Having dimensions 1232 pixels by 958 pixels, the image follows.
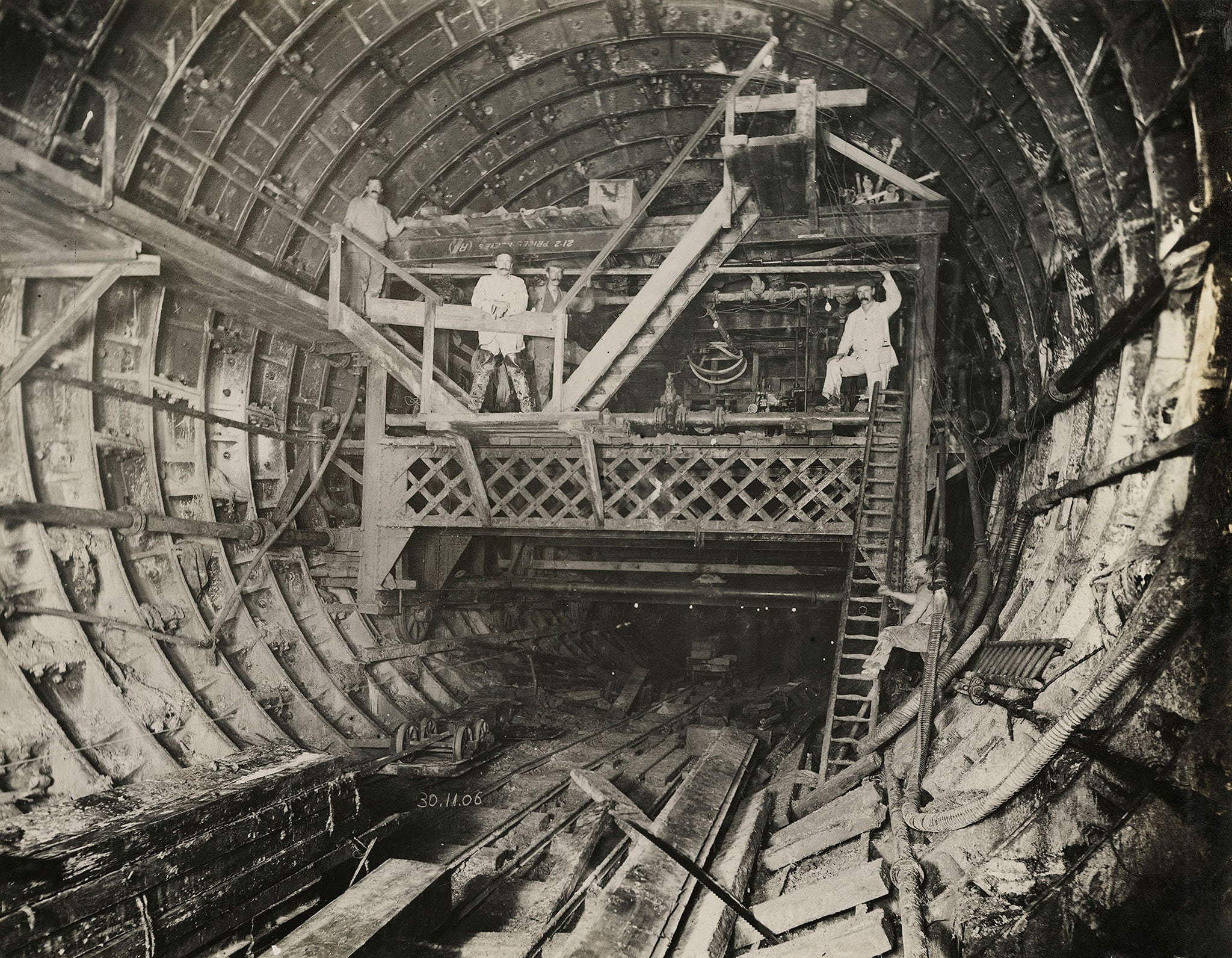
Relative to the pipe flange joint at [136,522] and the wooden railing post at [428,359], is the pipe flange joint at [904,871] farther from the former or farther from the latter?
the pipe flange joint at [136,522]

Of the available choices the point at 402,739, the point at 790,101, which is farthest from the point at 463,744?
the point at 790,101

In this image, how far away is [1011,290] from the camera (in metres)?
6.51

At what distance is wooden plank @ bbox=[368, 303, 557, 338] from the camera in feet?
21.7

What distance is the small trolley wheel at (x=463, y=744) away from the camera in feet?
21.9

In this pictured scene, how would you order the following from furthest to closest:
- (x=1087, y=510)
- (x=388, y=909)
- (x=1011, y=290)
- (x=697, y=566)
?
(x=697, y=566) < (x=1011, y=290) < (x=1087, y=510) < (x=388, y=909)

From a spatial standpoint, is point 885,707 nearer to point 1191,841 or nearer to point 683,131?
point 1191,841

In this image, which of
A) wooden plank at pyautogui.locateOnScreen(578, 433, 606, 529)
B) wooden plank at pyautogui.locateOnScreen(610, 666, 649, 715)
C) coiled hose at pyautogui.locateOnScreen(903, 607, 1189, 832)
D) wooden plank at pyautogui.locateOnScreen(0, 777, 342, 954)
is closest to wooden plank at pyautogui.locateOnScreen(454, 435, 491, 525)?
wooden plank at pyautogui.locateOnScreen(578, 433, 606, 529)

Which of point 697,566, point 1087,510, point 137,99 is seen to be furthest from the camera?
point 697,566

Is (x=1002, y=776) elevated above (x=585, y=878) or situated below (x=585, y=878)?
above

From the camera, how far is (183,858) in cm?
334

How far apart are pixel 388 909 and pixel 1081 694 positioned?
10.6 feet

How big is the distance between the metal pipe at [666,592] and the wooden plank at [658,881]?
4212mm

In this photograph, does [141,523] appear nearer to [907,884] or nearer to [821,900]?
[821,900]

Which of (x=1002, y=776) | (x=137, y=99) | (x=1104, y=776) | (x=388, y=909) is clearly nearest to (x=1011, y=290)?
(x=1002, y=776)
